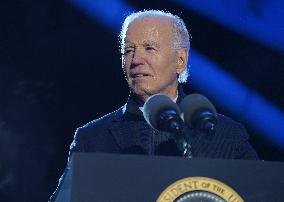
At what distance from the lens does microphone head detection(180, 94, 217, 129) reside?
1.09 m

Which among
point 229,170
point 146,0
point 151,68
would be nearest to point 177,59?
point 151,68

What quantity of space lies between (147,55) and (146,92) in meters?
0.11

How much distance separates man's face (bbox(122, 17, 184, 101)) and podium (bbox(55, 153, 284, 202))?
0.72 metres

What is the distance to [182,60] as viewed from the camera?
6.06 ft

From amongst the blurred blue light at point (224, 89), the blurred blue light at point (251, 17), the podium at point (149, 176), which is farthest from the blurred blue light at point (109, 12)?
the podium at point (149, 176)

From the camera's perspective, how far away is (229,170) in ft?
3.21

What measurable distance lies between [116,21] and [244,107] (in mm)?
1096

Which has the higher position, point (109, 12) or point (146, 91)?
point (146, 91)

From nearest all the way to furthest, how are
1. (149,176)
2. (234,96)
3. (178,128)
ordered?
(149,176) → (178,128) → (234,96)

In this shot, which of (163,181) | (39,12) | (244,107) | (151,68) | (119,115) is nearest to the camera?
(163,181)

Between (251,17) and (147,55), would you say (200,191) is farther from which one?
(251,17)

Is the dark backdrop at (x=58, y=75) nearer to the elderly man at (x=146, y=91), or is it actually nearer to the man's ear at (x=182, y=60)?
the man's ear at (x=182, y=60)

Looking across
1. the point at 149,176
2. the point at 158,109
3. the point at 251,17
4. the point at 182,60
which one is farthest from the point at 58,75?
the point at 149,176

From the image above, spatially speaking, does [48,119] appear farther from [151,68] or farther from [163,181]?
[163,181]
